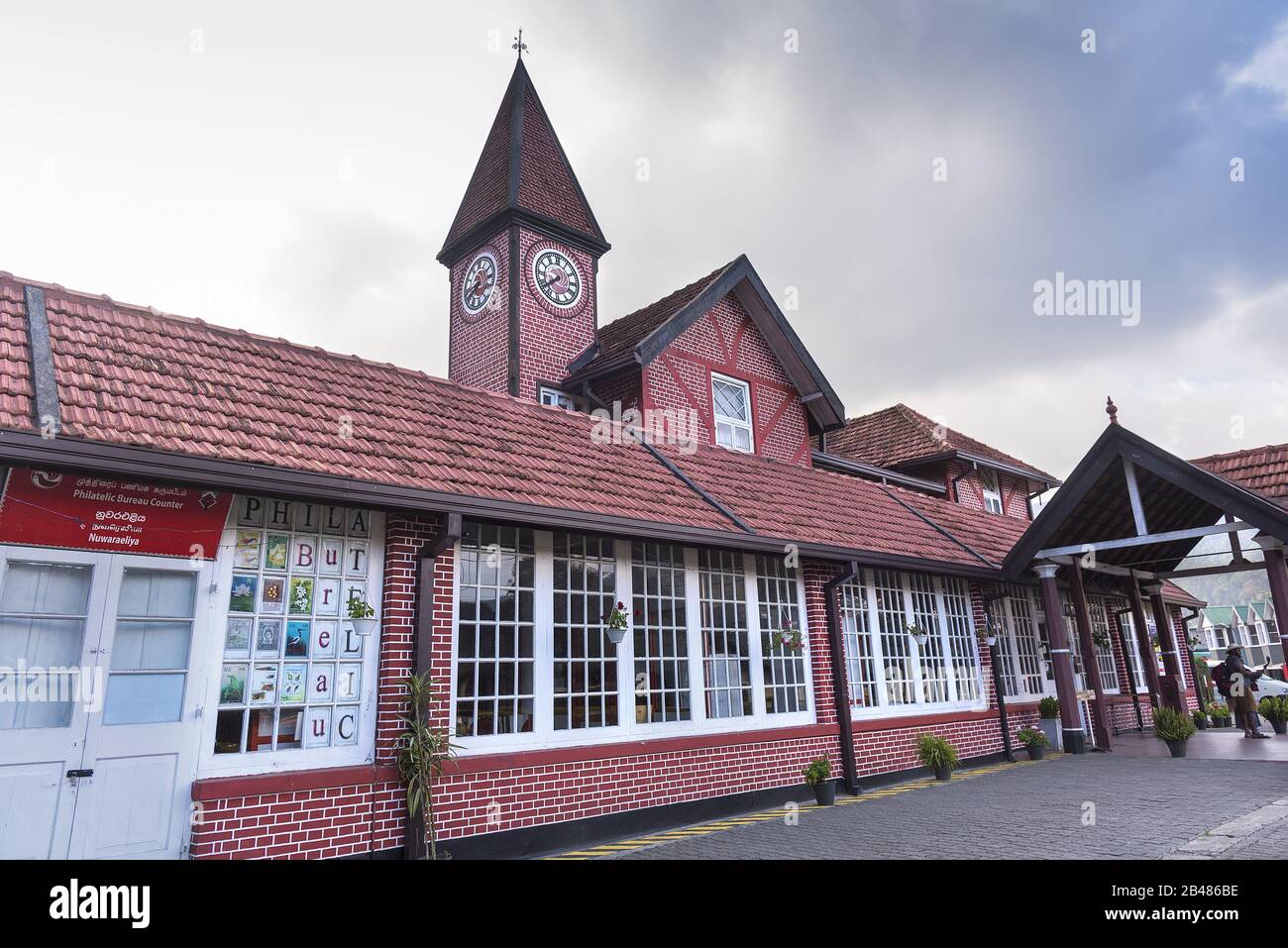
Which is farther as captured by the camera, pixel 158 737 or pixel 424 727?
pixel 424 727

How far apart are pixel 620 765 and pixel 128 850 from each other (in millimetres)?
4301

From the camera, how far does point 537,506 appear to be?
7.59m

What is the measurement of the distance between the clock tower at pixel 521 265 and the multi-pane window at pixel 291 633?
25.6ft

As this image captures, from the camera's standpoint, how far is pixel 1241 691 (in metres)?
14.8

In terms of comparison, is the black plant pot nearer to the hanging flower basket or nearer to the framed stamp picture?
the hanging flower basket

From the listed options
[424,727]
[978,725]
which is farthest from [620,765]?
[978,725]

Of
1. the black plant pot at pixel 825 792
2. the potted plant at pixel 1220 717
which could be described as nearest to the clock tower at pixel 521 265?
the black plant pot at pixel 825 792

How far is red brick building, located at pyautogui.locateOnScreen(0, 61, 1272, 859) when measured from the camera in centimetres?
555

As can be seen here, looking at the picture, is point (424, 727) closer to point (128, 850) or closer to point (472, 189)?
point (128, 850)

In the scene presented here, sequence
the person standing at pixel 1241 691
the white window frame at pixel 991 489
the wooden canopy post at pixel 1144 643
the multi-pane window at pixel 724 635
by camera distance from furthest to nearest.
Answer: the white window frame at pixel 991 489 < the wooden canopy post at pixel 1144 643 < the person standing at pixel 1241 691 < the multi-pane window at pixel 724 635

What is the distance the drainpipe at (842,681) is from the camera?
10.4 m

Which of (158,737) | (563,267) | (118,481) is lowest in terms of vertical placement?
(158,737)

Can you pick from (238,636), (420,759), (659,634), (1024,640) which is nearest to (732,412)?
(659,634)

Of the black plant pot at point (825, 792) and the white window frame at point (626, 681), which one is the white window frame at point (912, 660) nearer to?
the black plant pot at point (825, 792)
